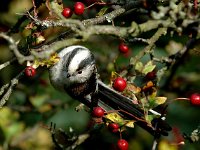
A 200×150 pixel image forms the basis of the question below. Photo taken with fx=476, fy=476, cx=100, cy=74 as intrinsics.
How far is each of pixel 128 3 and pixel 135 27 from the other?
1.92ft

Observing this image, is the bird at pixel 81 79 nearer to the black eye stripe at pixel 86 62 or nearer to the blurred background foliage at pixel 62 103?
the black eye stripe at pixel 86 62

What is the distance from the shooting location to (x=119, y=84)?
3.18 metres

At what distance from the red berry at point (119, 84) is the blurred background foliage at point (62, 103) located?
101 cm

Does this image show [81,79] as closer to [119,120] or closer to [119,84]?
[119,84]

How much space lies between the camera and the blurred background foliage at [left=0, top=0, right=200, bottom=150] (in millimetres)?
4484

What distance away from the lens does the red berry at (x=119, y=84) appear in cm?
318

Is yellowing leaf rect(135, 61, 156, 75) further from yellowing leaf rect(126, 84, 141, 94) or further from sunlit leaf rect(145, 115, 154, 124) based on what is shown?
sunlit leaf rect(145, 115, 154, 124)

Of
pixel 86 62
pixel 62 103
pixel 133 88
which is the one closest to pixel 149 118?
A: pixel 133 88

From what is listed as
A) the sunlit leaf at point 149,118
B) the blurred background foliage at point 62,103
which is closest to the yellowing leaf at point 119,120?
the sunlit leaf at point 149,118

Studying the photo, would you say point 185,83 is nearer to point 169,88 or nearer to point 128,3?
point 169,88

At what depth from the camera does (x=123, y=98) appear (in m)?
3.49

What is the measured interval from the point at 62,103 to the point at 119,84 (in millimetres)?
1897

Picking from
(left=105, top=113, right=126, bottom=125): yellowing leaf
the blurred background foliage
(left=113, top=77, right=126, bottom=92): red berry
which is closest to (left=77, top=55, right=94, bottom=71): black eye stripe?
the blurred background foliage

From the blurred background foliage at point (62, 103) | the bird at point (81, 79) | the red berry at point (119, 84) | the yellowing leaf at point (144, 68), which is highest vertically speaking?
the yellowing leaf at point (144, 68)
